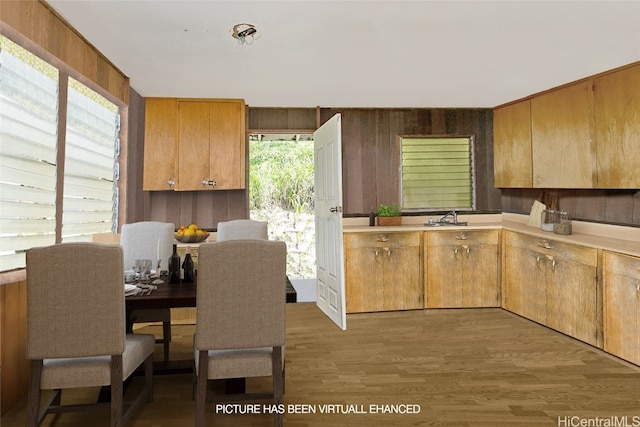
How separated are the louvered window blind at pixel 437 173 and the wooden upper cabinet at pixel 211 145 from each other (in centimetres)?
201

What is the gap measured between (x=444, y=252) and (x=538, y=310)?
3.45 feet

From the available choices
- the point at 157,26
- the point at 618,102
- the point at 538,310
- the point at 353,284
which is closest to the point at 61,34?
the point at 157,26

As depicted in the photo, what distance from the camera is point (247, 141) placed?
4805mm

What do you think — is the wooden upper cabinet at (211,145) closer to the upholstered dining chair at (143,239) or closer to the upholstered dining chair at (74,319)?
the upholstered dining chair at (143,239)

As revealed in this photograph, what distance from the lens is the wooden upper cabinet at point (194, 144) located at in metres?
4.44

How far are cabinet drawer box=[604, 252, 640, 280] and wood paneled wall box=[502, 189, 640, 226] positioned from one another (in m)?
0.68

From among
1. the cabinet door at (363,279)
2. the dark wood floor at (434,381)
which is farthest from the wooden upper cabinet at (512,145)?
the cabinet door at (363,279)

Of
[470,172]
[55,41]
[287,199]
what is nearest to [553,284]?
[470,172]

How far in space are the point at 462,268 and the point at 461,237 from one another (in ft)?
1.12

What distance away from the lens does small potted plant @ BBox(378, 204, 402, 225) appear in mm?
4699

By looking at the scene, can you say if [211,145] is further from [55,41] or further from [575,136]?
[575,136]

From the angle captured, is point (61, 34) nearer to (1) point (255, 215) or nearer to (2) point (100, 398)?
(2) point (100, 398)

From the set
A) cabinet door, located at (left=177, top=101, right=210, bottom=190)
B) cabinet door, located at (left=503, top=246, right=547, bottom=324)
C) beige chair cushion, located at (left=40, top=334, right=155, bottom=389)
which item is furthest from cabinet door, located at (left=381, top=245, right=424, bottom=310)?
beige chair cushion, located at (left=40, top=334, right=155, bottom=389)

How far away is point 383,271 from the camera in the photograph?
172 inches
